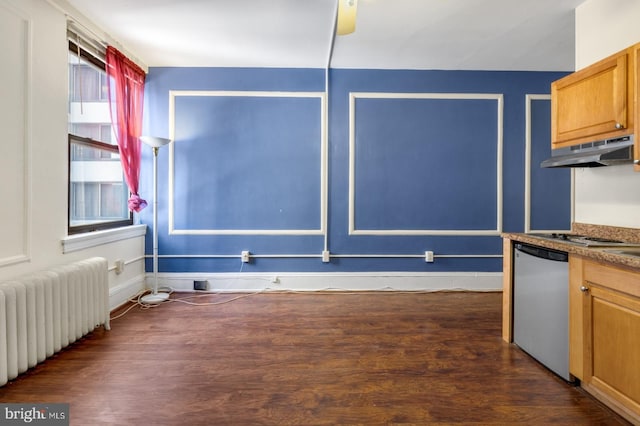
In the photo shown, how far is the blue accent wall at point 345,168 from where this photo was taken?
3744 millimetres

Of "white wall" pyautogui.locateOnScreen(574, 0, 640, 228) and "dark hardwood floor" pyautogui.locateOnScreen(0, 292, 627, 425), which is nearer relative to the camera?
"dark hardwood floor" pyautogui.locateOnScreen(0, 292, 627, 425)

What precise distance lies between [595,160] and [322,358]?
2117 mm

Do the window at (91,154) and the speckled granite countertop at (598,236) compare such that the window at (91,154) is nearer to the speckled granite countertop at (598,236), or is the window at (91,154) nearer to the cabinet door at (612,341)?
the speckled granite countertop at (598,236)

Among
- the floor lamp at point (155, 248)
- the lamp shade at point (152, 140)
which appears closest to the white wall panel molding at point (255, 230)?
the floor lamp at point (155, 248)

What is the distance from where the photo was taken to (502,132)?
3799 millimetres

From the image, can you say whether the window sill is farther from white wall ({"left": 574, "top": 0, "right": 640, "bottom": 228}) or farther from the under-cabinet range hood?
white wall ({"left": 574, "top": 0, "right": 640, "bottom": 228})

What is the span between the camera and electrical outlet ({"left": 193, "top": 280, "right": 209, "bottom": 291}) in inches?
148

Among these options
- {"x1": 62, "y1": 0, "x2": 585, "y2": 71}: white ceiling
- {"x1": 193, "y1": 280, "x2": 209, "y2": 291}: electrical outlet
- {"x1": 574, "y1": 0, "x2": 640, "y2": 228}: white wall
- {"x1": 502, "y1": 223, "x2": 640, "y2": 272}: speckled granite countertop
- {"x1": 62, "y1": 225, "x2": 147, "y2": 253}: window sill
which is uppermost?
{"x1": 62, "y1": 0, "x2": 585, "y2": 71}: white ceiling

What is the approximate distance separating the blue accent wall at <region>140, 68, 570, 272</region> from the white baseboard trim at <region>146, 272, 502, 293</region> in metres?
0.09

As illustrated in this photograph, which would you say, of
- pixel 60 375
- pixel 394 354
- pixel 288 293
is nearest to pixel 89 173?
pixel 60 375

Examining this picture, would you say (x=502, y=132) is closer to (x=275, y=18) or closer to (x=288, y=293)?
(x=275, y=18)

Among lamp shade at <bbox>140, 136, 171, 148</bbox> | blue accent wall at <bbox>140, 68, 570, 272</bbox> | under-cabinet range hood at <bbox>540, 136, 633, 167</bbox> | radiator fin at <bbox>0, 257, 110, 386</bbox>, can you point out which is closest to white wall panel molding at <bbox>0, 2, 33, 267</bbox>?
radiator fin at <bbox>0, 257, 110, 386</bbox>

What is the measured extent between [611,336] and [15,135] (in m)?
3.66
